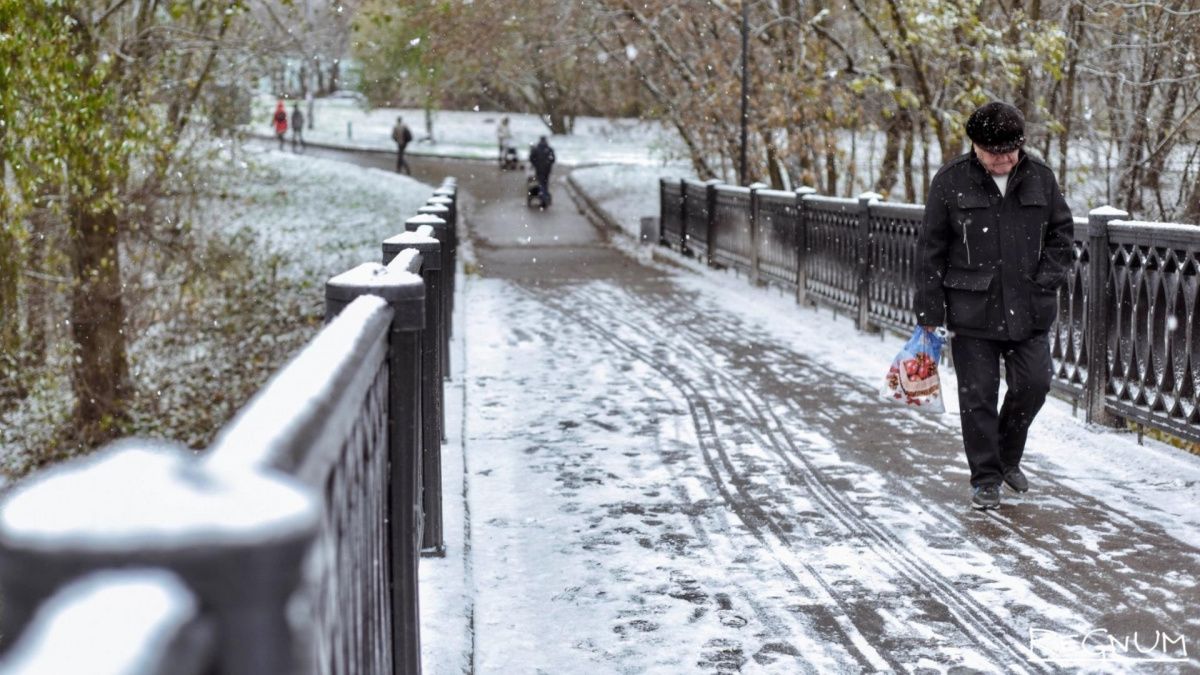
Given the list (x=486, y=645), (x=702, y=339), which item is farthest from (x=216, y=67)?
(x=486, y=645)

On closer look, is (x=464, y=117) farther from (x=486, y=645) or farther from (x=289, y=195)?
(x=486, y=645)

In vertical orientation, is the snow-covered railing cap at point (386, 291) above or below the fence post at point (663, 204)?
above

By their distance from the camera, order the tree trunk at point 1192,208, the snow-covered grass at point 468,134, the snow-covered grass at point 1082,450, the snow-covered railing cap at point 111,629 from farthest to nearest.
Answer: the snow-covered grass at point 468,134 → the tree trunk at point 1192,208 → the snow-covered grass at point 1082,450 → the snow-covered railing cap at point 111,629

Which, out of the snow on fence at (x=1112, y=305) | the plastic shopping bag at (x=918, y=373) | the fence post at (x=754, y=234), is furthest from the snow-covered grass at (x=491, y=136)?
the plastic shopping bag at (x=918, y=373)

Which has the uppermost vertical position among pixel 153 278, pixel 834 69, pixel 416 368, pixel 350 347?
pixel 834 69

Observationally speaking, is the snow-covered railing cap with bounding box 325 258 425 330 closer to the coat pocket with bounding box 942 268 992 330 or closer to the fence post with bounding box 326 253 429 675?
the fence post with bounding box 326 253 429 675

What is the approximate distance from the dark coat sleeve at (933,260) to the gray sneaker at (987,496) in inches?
31.0

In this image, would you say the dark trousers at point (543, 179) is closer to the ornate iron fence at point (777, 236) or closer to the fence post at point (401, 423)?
the ornate iron fence at point (777, 236)

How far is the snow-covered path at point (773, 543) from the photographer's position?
196 inches

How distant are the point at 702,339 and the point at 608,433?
4727mm

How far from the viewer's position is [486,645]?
16.4 feet

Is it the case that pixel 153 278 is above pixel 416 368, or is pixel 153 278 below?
below

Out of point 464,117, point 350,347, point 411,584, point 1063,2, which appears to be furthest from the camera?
point 464,117

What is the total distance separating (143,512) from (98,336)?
19850 mm
